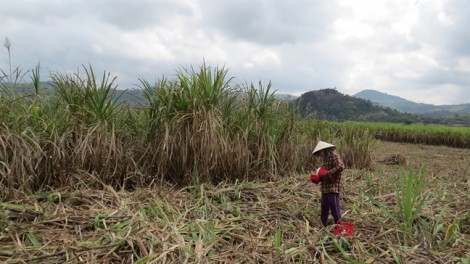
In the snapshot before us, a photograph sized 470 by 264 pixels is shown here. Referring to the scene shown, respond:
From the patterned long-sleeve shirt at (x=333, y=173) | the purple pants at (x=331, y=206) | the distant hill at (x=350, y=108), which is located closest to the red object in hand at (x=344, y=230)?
the purple pants at (x=331, y=206)

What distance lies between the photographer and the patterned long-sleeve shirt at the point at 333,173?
346 centimetres

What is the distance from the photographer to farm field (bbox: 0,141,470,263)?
240 cm

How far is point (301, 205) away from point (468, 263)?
1788 mm

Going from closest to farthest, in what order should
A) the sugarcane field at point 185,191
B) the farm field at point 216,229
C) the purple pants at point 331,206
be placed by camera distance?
1. the farm field at point 216,229
2. the sugarcane field at point 185,191
3. the purple pants at point 331,206

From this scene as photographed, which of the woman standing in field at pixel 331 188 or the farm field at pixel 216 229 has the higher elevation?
the woman standing in field at pixel 331 188

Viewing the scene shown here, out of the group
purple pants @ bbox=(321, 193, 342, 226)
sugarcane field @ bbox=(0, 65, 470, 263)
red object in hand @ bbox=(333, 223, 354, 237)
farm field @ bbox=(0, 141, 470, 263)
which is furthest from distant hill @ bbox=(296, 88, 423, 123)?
red object in hand @ bbox=(333, 223, 354, 237)

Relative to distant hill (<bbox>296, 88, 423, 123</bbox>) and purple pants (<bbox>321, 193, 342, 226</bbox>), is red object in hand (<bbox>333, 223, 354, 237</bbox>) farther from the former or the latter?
distant hill (<bbox>296, 88, 423, 123</bbox>)

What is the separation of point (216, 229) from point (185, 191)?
1428mm

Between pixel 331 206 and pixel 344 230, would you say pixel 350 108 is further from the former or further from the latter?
pixel 344 230

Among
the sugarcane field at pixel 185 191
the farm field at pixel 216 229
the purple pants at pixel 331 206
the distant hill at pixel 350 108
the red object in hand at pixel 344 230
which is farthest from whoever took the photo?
the distant hill at pixel 350 108

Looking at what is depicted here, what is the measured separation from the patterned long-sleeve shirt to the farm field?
37 centimetres

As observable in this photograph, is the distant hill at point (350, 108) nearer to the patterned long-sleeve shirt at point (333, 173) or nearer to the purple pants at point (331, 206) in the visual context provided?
the patterned long-sleeve shirt at point (333, 173)

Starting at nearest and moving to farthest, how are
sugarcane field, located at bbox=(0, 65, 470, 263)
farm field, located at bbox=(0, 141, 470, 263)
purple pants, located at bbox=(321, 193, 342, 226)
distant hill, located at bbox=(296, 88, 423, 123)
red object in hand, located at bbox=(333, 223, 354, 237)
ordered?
farm field, located at bbox=(0, 141, 470, 263) < sugarcane field, located at bbox=(0, 65, 470, 263) < red object in hand, located at bbox=(333, 223, 354, 237) < purple pants, located at bbox=(321, 193, 342, 226) < distant hill, located at bbox=(296, 88, 423, 123)

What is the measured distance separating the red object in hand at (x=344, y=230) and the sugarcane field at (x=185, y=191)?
12 millimetres
